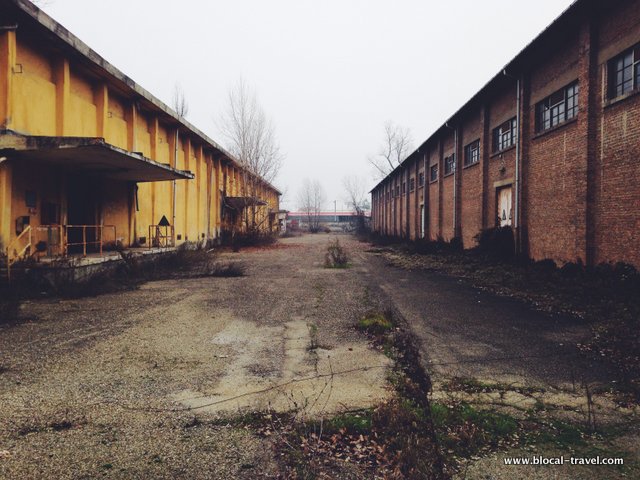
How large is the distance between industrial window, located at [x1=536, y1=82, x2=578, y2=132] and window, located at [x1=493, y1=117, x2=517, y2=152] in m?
1.39

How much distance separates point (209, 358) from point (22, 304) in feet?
17.1

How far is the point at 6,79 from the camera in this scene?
8.36 meters

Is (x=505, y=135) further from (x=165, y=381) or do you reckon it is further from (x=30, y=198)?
(x=30, y=198)

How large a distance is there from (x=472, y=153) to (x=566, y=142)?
743cm

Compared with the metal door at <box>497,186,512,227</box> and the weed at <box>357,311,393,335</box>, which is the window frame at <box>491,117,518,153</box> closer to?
the metal door at <box>497,186,512,227</box>

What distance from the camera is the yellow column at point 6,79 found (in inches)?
327

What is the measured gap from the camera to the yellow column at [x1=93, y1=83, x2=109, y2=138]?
38.6 ft

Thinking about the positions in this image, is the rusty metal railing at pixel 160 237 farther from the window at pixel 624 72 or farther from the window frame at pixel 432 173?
the window at pixel 624 72

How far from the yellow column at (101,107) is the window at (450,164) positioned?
1501 cm

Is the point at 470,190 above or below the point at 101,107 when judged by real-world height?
below

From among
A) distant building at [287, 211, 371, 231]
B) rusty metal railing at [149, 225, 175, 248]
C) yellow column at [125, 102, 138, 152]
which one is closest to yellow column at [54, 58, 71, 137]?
yellow column at [125, 102, 138, 152]

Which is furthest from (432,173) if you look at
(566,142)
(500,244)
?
(566,142)

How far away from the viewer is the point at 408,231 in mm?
29328

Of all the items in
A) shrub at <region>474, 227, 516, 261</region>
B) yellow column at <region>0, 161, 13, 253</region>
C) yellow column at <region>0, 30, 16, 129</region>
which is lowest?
shrub at <region>474, 227, 516, 261</region>
